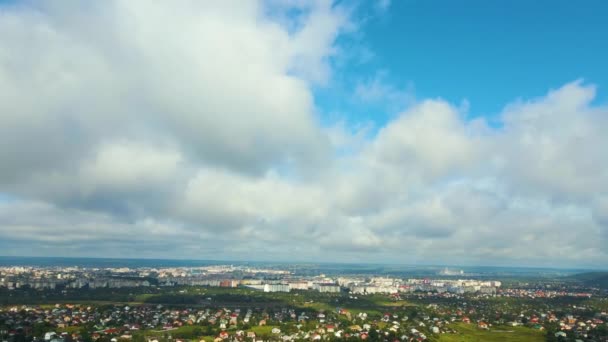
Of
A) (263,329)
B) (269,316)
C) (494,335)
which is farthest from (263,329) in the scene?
(494,335)

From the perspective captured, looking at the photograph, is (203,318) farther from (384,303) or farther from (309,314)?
(384,303)

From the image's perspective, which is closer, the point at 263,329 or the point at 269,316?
the point at 263,329

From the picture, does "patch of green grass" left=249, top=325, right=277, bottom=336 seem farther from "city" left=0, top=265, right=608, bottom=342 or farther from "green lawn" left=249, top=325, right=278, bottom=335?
"city" left=0, top=265, right=608, bottom=342

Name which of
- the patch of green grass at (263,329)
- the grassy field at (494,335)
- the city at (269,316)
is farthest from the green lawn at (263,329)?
the grassy field at (494,335)

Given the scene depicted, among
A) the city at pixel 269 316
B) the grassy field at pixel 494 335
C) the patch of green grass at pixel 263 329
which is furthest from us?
the patch of green grass at pixel 263 329

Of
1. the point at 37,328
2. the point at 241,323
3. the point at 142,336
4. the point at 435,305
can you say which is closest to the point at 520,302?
the point at 435,305

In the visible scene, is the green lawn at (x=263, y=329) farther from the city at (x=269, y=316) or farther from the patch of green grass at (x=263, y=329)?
the city at (x=269, y=316)

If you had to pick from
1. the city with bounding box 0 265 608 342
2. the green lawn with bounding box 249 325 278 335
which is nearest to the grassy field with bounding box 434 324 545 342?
the city with bounding box 0 265 608 342

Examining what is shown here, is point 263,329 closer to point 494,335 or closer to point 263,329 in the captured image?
point 263,329
